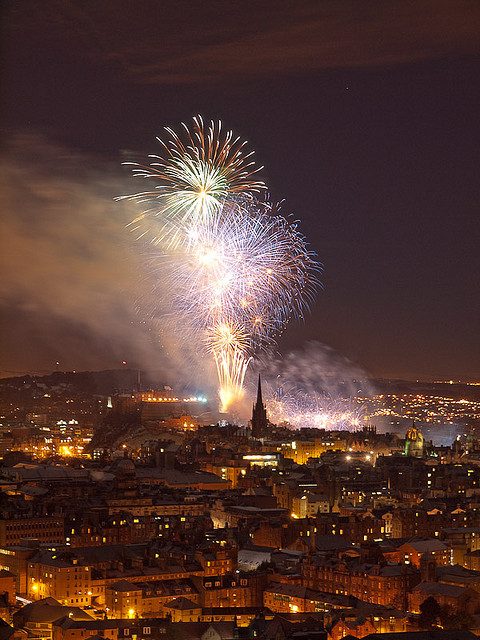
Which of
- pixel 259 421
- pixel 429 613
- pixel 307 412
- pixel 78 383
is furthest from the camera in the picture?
pixel 78 383

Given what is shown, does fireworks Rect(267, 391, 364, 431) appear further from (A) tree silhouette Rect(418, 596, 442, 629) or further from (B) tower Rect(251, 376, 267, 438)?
(A) tree silhouette Rect(418, 596, 442, 629)

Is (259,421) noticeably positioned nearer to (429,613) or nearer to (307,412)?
(307,412)

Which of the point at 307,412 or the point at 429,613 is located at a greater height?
the point at 307,412

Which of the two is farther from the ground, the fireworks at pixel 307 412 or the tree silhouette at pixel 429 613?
the fireworks at pixel 307 412

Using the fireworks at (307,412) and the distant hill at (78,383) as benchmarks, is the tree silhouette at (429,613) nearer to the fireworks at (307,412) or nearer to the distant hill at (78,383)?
the fireworks at (307,412)

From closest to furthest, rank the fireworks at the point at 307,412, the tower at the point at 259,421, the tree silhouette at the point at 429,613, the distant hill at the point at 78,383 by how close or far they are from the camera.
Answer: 1. the tree silhouette at the point at 429,613
2. the tower at the point at 259,421
3. the fireworks at the point at 307,412
4. the distant hill at the point at 78,383

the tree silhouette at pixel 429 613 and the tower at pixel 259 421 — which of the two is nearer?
the tree silhouette at pixel 429 613

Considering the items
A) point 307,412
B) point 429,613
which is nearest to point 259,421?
point 307,412

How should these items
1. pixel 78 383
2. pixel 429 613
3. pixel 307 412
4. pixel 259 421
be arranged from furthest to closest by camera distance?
pixel 78 383
pixel 307 412
pixel 259 421
pixel 429 613

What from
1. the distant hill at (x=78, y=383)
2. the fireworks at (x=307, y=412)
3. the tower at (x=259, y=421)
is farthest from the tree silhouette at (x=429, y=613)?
the distant hill at (x=78, y=383)

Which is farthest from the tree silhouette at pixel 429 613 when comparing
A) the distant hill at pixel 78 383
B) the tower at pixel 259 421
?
the distant hill at pixel 78 383

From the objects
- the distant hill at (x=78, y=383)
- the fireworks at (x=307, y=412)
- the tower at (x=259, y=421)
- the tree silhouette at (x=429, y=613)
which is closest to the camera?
the tree silhouette at (x=429, y=613)
